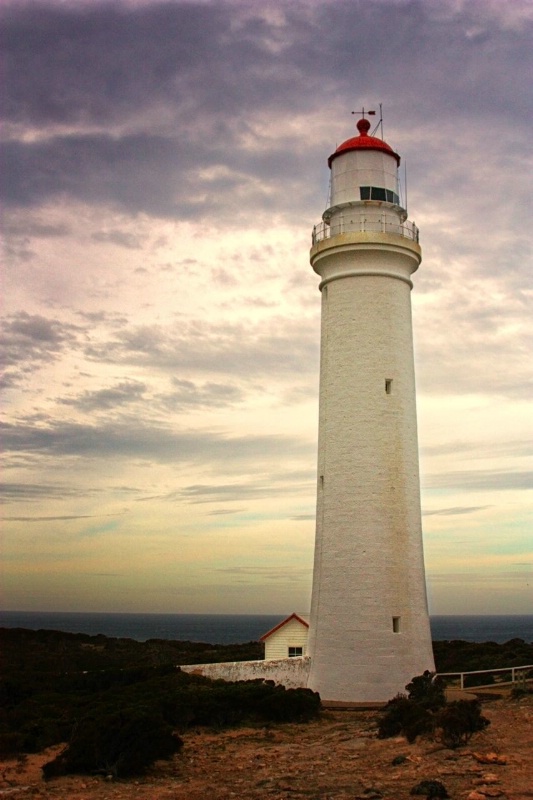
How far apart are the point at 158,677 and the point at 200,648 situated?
63.6 ft

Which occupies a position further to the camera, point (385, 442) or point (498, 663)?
point (498, 663)

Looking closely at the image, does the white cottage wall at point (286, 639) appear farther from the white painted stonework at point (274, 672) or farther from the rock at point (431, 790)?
the rock at point (431, 790)

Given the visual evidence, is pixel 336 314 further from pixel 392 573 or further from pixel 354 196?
pixel 392 573

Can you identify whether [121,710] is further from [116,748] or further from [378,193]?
[378,193]

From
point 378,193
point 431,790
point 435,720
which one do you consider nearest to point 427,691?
point 435,720

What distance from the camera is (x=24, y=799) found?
10898 millimetres

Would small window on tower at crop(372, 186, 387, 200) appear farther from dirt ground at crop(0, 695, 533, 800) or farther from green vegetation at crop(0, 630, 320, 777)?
dirt ground at crop(0, 695, 533, 800)

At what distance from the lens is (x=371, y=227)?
20.4 metres

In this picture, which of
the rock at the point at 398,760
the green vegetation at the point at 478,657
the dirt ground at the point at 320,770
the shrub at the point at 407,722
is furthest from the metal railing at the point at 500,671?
the rock at the point at 398,760

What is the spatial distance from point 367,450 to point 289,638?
6.20 metres

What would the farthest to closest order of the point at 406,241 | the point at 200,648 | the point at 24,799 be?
the point at 200,648 → the point at 406,241 → the point at 24,799

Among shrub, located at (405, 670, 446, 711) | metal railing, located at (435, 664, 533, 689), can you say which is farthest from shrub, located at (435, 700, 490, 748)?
metal railing, located at (435, 664, 533, 689)

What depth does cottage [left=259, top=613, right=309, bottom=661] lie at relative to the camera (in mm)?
21906

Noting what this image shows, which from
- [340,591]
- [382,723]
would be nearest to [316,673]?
[340,591]
